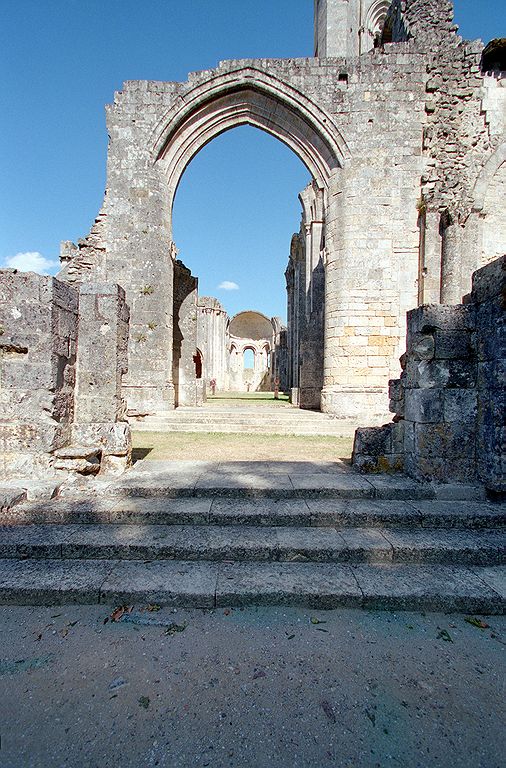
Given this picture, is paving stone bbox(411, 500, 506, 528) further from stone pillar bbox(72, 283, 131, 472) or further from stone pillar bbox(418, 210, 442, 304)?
stone pillar bbox(418, 210, 442, 304)


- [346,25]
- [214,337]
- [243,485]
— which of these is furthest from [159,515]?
[214,337]

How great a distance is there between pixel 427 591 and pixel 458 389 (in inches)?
75.3

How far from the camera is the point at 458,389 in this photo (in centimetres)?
339

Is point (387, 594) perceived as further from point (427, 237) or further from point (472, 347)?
point (427, 237)

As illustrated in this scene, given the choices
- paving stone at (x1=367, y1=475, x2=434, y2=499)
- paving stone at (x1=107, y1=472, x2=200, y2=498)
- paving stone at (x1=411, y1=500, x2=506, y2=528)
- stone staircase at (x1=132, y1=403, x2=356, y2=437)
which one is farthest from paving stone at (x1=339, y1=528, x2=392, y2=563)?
stone staircase at (x1=132, y1=403, x2=356, y2=437)

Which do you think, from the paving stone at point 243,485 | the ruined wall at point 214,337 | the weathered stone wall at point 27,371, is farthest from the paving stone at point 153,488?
the ruined wall at point 214,337

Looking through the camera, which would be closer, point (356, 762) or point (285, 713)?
point (356, 762)

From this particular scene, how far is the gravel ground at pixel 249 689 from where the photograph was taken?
134 centimetres

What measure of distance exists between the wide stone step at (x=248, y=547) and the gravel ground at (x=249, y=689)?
0.43m

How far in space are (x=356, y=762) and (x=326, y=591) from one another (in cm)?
87

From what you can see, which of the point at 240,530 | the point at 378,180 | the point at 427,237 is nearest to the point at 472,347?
the point at 240,530

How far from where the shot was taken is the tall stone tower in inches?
631

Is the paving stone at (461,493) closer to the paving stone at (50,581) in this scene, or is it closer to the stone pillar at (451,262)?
the paving stone at (50,581)

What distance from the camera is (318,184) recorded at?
9.20 m
